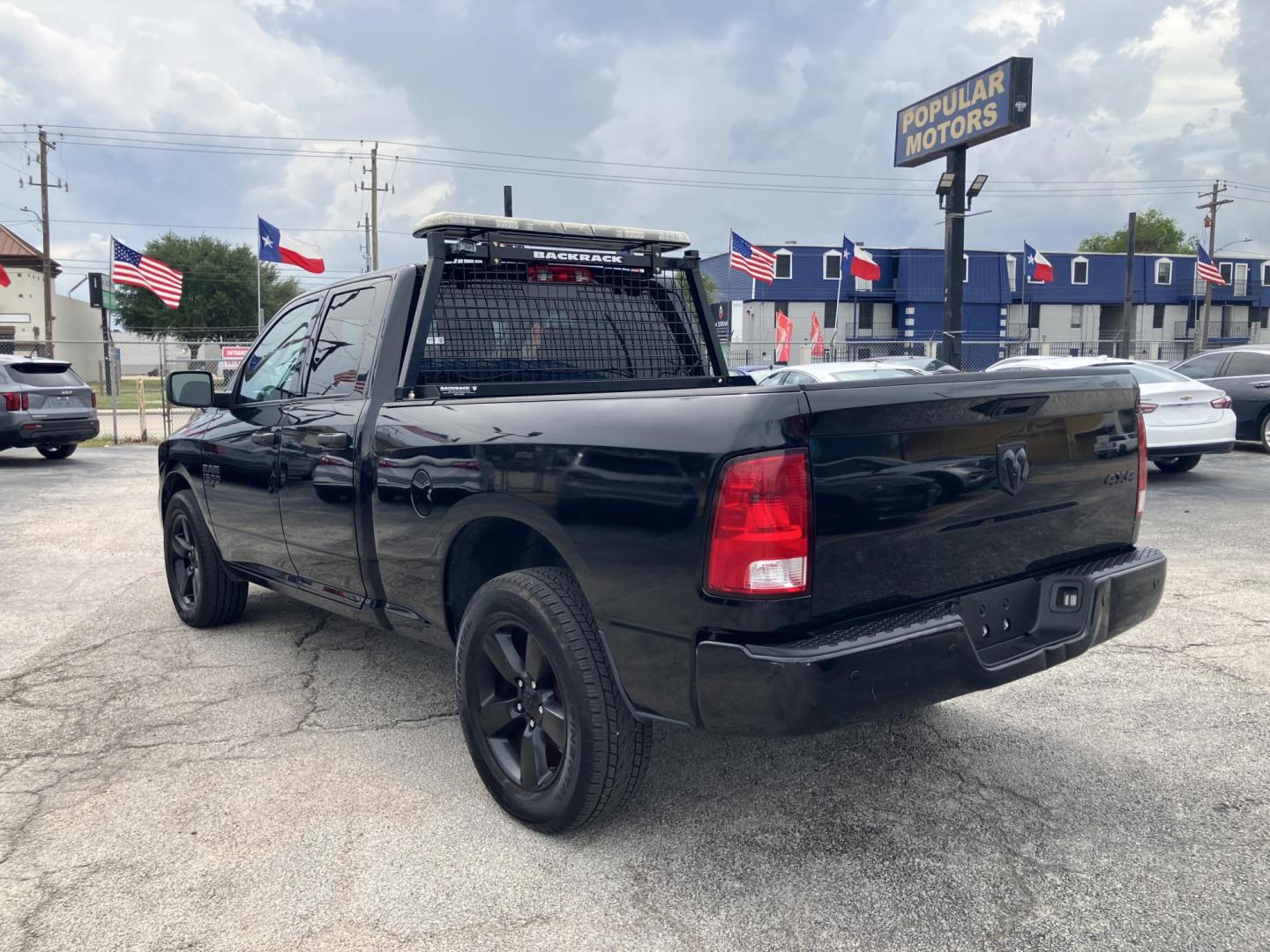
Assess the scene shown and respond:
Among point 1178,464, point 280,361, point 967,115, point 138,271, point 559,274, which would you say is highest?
point 967,115

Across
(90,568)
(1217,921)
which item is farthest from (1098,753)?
(90,568)

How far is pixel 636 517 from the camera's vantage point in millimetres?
2715

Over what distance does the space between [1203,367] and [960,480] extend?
48.4 ft

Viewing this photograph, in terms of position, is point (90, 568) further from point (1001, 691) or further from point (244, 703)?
point (1001, 691)

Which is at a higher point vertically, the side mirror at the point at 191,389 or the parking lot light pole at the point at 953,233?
the parking lot light pole at the point at 953,233

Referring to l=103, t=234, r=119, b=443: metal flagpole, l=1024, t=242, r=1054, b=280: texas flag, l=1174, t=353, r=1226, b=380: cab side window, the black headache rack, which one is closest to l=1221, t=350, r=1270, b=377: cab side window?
l=1174, t=353, r=1226, b=380: cab side window

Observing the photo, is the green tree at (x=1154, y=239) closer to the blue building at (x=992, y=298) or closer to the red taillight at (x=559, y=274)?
the blue building at (x=992, y=298)

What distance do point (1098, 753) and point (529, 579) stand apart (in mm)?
2282

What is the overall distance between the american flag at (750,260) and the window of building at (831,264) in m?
25.4

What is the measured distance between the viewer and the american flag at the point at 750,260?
26.7m

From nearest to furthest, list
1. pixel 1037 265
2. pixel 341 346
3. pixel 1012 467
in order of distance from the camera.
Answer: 1. pixel 1012 467
2. pixel 341 346
3. pixel 1037 265

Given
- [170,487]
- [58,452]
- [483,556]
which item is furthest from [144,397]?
[483,556]

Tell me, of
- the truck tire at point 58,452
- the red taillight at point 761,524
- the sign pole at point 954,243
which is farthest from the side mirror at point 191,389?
the sign pole at point 954,243

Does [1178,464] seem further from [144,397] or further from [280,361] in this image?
[144,397]
